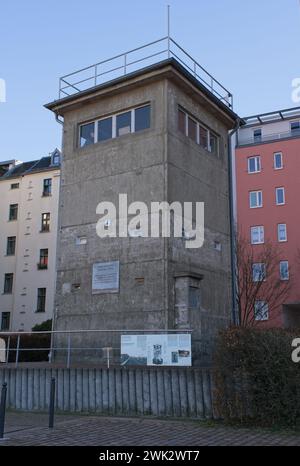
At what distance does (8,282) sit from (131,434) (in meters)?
35.9

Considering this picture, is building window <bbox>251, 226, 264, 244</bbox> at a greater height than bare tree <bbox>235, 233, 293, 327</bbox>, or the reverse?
building window <bbox>251, 226, 264, 244</bbox>

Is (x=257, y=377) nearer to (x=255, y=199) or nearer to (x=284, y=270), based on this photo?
(x=284, y=270)

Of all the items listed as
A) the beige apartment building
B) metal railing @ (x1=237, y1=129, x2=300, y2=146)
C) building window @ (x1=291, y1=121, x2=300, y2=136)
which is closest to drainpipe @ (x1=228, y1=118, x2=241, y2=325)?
the beige apartment building

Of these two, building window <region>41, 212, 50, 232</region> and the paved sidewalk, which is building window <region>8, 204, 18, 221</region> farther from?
the paved sidewalk

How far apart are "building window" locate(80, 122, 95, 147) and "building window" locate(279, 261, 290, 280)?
25715 mm

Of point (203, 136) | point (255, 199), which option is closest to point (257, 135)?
point (255, 199)

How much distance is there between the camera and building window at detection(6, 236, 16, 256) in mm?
44781

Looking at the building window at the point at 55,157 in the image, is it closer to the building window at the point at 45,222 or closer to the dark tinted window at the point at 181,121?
the building window at the point at 45,222

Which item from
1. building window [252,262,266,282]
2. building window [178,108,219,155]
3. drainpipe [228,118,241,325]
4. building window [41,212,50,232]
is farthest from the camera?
building window [41,212,50,232]

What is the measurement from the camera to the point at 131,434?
33.0 ft
